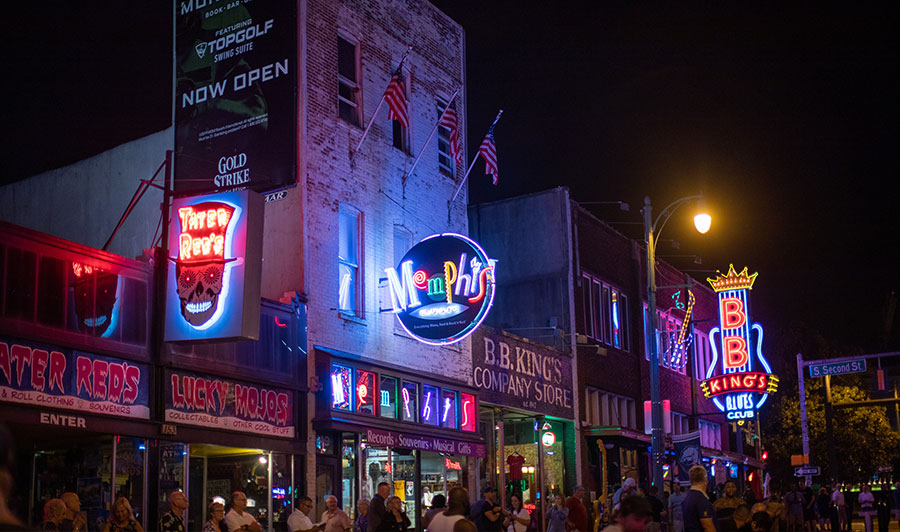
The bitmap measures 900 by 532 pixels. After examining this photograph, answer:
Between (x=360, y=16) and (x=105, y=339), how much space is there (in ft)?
34.8

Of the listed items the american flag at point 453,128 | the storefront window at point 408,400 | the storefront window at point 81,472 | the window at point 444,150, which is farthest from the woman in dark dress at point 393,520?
the window at point 444,150

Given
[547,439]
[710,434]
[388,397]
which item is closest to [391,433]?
[388,397]

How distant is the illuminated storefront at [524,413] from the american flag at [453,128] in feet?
15.0

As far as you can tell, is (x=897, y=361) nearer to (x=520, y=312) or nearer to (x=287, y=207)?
(x=520, y=312)

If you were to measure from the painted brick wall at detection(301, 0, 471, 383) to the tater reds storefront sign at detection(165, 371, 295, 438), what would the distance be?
1734 millimetres

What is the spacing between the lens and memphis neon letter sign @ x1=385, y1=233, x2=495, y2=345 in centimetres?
2173

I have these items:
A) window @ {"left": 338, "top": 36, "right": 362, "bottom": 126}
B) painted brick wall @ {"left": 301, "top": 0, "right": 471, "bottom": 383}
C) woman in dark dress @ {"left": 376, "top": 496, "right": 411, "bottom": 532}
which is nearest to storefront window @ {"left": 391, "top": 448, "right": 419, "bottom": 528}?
painted brick wall @ {"left": 301, "top": 0, "right": 471, "bottom": 383}

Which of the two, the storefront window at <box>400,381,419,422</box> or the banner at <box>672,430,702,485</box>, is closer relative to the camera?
the storefront window at <box>400,381,419,422</box>

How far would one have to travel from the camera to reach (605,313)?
33938 millimetres

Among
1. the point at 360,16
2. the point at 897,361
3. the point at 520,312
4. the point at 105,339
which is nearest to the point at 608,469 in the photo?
the point at 520,312

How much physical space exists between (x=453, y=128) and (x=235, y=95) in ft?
19.3

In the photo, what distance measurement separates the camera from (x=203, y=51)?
22234 mm

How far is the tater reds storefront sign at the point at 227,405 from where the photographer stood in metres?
16.8

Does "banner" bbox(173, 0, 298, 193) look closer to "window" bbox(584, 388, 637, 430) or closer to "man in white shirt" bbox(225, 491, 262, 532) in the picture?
"man in white shirt" bbox(225, 491, 262, 532)
